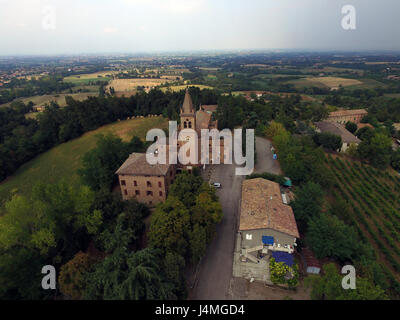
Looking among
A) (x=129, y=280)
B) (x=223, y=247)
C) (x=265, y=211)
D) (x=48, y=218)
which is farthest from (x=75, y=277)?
(x=265, y=211)

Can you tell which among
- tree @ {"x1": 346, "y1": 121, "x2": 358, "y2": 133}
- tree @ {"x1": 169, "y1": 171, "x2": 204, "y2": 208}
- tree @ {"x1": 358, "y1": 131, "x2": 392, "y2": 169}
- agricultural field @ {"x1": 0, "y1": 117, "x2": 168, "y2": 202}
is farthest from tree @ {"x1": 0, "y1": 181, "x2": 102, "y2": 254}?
tree @ {"x1": 346, "y1": 121, "x2": 358, "y2": 133}

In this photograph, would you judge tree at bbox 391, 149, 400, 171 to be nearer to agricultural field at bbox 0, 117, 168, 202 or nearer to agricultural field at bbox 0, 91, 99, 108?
agricultural field at bbox 0, 117, 168, 202

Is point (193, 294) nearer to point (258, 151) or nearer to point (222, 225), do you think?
point (222, 225)

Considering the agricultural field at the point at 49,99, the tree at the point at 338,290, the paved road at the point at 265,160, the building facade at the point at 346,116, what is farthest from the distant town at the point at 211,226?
the agricultural field at the point at 49,99

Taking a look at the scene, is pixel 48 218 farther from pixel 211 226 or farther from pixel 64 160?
pixel 64 160

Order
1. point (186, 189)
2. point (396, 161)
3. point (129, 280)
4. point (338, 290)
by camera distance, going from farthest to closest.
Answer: point (396, 161) < point (186, 189) < point (338, 290) < point (129, 280)
